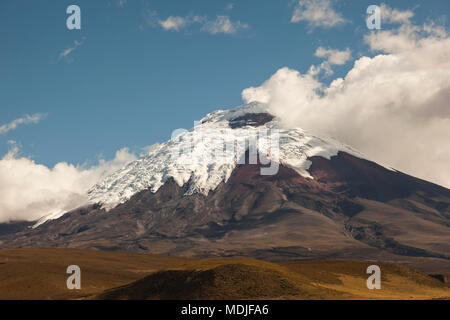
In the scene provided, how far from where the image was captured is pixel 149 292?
337 feet
